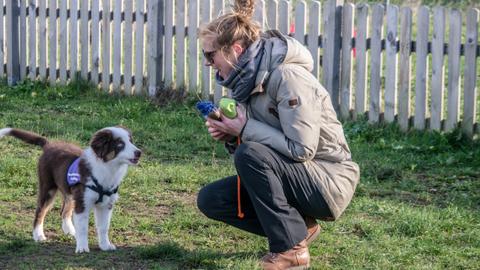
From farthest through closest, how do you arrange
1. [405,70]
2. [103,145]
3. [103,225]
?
[405,70] → [103,225] → [103,145]

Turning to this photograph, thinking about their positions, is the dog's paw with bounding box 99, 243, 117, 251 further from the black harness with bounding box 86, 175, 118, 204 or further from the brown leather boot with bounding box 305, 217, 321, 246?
the brown leather boot with bounding box 305, 217, 321, 246

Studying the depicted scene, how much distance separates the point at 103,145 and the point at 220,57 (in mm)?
1083

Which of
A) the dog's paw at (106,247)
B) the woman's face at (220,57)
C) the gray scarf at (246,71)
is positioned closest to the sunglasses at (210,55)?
the woman's face at (220,57)

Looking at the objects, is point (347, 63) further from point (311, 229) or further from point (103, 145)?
point (103, 145)

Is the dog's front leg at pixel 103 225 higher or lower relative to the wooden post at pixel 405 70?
lower

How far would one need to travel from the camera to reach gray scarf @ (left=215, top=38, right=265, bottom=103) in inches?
210

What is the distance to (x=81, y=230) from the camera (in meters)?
6.01

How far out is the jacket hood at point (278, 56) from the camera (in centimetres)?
534

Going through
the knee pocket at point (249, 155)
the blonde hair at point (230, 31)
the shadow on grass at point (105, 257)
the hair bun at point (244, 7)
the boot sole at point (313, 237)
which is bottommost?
the shadow on grass at point (105, 257)

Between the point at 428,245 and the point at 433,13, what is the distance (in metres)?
3.82

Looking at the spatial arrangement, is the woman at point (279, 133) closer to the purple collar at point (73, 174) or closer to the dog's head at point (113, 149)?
the dog's head at point (113, 149)

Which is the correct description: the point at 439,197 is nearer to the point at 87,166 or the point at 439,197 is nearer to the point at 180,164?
the point at 180,164

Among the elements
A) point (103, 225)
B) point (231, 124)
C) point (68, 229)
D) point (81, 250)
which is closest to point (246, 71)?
point (231, 124)

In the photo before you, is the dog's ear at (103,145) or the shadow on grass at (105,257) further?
the dog's ear at (103,145)
